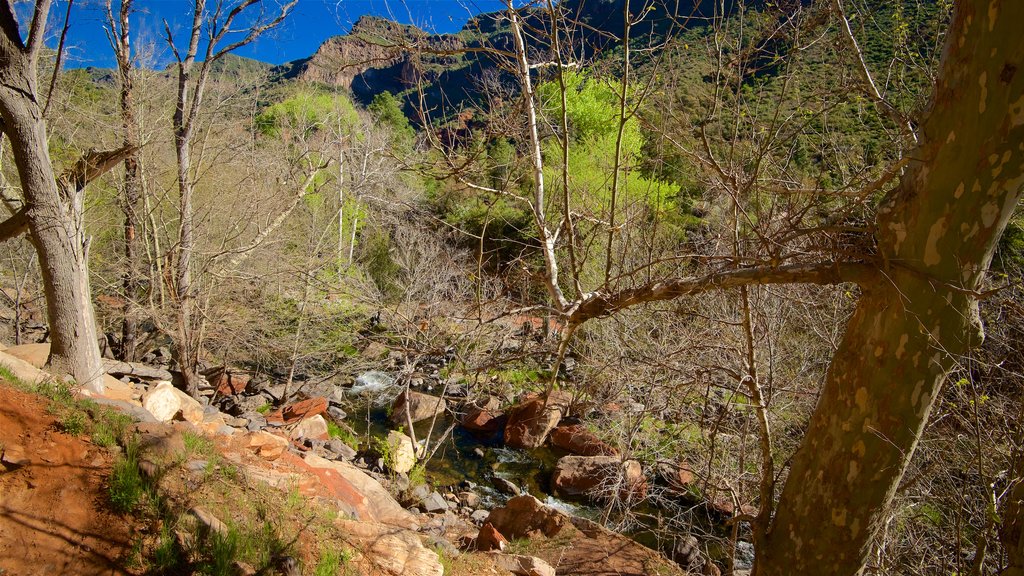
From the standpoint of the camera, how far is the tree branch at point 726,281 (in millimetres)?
2186

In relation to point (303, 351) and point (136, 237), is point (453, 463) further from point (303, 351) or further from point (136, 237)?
point (136, 237)

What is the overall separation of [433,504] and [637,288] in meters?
6.89

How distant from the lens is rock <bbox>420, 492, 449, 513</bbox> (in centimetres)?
833

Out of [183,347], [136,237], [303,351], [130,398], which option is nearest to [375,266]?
[303,351]

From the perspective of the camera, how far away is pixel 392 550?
434 cm

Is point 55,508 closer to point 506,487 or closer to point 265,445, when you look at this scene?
point 265,445

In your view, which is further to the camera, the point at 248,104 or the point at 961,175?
the point at 248,104

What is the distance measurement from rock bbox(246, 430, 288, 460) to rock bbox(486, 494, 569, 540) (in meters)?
3.26

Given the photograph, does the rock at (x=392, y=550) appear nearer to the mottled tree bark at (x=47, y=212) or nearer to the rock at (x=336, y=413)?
the mottled tree bark at (x=47, y=212)

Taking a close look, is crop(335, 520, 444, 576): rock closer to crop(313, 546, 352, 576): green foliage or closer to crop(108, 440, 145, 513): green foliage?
crop(313, 546, 352, 576): green foliage

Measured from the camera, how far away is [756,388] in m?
3.55

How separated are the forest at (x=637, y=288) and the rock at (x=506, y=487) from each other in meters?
0.06

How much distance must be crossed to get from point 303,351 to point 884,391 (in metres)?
12.7

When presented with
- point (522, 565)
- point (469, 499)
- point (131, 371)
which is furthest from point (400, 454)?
point (522, 565)
